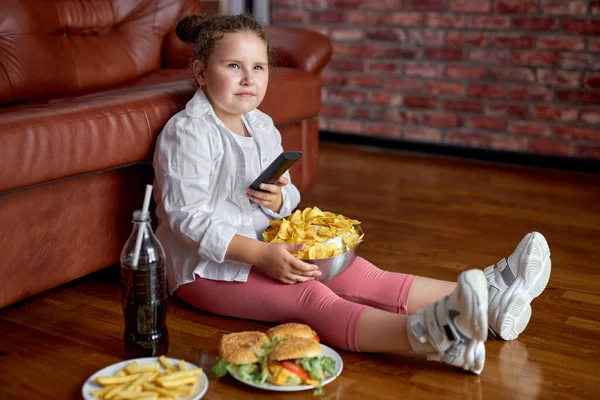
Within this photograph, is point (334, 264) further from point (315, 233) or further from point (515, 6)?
point (515, 6)

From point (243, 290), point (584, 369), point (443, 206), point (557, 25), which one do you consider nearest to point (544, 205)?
point (443, 206)

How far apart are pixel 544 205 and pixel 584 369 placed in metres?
1.33

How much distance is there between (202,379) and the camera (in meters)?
1.41

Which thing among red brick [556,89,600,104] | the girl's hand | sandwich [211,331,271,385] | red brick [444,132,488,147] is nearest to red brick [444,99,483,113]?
red brick [444,132,488,147]

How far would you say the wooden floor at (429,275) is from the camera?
1.47 m

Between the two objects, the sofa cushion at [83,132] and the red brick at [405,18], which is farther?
the red brick at [405,18]

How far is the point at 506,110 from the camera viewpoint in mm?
3400

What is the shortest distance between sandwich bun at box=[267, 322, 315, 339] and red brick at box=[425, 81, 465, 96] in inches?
88.0

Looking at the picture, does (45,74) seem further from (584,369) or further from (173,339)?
(584,369)

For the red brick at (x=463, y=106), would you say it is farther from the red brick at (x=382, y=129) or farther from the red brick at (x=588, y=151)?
the red brick at (x=588, y=151)

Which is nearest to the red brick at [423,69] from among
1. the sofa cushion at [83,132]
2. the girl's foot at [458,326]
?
the sofa cushion at [83,132]

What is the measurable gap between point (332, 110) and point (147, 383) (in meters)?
2.66

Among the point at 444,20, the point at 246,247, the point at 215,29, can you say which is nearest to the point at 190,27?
the point at 215,29

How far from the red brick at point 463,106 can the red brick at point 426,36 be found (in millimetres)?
282
